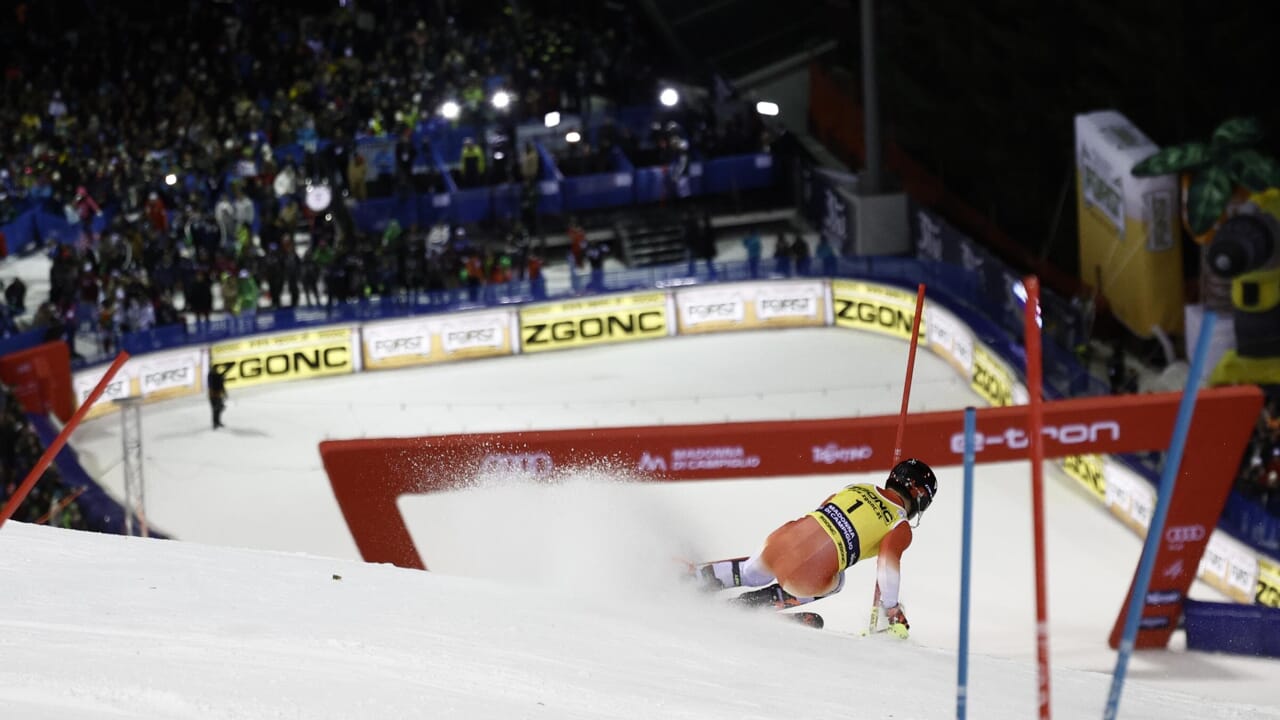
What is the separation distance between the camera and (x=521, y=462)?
37.9ft

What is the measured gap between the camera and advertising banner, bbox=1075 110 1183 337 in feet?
75.7

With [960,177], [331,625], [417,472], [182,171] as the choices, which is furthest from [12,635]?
[960,177]

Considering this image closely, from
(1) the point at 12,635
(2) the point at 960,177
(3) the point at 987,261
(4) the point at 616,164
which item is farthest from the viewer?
(2) the point at 960,177

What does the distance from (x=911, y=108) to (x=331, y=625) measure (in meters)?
28.9

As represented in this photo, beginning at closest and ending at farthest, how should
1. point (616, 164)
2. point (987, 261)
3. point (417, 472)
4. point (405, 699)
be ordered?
point (405, 699) < point (417, 472) < point (987, 261) < point (616, 164)

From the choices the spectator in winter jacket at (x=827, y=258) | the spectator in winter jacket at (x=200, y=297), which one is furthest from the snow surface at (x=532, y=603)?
the spectator in winter jacket at (x=827, y=258)

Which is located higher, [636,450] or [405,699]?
[405,699]

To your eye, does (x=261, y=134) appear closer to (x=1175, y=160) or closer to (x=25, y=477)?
(x=25, y=477)

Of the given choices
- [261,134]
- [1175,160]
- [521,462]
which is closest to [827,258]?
[1175,160]

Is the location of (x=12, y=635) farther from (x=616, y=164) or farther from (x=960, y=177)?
(x=960, y=177)

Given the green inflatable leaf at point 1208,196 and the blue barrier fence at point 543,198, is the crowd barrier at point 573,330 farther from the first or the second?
the blue barrier fence at point 543,198

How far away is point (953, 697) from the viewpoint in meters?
7.25

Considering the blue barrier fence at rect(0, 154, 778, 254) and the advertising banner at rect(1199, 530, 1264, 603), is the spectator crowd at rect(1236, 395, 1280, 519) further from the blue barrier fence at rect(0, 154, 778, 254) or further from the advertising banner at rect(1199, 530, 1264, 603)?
the blue barrier fence at rect(0, 154, 778, 254)

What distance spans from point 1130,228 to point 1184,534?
34.4 ft
